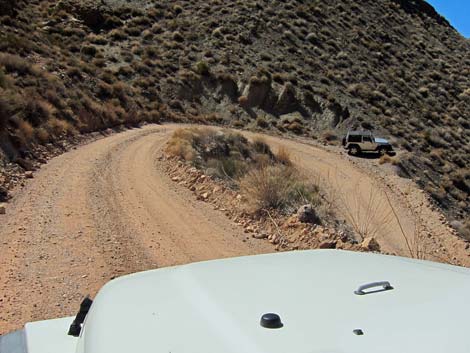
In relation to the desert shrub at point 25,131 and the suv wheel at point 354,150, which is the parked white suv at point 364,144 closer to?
the suv wheel at point 354,150

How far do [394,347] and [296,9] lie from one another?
5873cm

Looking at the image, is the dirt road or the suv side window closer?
the dirt road

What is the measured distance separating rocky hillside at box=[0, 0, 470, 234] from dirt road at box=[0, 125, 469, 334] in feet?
26.9

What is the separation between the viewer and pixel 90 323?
2.30 meters

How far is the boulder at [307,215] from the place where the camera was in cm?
1067

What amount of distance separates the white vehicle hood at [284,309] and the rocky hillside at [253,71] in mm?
19634

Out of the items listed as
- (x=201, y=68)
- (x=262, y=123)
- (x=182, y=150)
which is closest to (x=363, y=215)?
(x=182, y=150)

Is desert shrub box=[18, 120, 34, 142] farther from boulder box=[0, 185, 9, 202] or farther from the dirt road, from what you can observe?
boulder box=[0, 185, 9, 202]

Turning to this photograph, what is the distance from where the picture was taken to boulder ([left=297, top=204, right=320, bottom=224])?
35.0ft

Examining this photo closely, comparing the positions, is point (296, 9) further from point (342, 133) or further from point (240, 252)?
point (240, 252)

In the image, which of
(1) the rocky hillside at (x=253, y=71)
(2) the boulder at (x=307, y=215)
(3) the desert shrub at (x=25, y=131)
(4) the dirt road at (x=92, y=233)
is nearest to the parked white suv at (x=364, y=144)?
(1) the rocky hillside at (x=253, y=71)

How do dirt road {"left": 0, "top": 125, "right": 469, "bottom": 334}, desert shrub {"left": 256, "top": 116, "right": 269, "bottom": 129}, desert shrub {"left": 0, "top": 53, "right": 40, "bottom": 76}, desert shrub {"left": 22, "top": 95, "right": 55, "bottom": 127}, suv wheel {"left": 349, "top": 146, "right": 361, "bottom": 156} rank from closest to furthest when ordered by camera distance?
dirt road {"left": 0, "top": 125, "right": 469, "bottom": 334}
desert shrub {"left": 22, "top": 95, "right": 55, "bottom": 127}
desert shrub {"left": 0, "top": 53, "right": 40, "bottom": 76}
suv wheel {"left": 349, "top": 146, "right": 361, "bottom": 156}
desert shrub {"left": 256, "top": 116, "right": 269, "bottom": 129}

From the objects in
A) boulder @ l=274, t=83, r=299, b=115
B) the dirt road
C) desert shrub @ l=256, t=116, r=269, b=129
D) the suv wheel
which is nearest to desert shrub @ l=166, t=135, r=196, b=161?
the dirt road

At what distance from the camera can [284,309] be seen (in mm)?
2125
